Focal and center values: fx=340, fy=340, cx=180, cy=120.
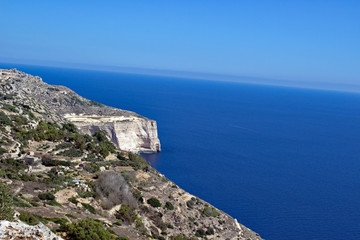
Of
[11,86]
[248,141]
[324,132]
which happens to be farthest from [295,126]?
[11,86]

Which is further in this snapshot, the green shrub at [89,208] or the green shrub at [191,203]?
the green shrub at [191,203]

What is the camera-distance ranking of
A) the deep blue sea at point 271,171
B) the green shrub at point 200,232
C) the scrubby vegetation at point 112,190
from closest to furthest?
the scrubby vegetation at point 112,190 → the green shrub at point 200,232 → the deep blue sea at point 271,171

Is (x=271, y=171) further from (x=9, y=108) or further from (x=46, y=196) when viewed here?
(x=46, y=196)

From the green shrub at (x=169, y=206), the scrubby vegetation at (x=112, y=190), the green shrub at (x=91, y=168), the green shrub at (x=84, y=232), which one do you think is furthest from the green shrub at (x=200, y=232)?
the green shrub at (x=84, y=232)

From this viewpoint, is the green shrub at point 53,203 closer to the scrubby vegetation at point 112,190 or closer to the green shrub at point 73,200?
the green shrub at point 73,200

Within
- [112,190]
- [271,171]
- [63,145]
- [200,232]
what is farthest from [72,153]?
[271,171]

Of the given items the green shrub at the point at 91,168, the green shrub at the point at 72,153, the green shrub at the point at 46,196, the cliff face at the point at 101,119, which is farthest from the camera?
the cliff face at the point at 101,119

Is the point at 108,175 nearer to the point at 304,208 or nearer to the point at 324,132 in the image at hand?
the point at 304,208
